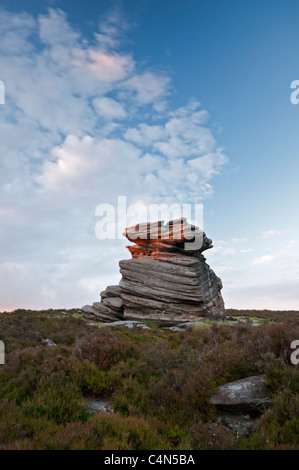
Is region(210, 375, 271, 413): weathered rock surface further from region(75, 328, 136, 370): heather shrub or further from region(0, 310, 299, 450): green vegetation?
region(75, 328, 136, 370): heather shrub

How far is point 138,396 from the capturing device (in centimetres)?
856

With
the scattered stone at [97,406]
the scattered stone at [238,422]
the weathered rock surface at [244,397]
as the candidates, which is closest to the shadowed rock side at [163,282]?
the scattered stone at [97,406]

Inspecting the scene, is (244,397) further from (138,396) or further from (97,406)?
(97,406)

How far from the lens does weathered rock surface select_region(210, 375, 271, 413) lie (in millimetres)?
7473

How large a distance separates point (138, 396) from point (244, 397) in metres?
3.05

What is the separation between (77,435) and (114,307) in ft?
84.4

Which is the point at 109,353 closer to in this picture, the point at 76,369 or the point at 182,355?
the point at 76,369

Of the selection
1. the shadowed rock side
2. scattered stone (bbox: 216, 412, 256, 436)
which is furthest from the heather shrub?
the shadowed rock side

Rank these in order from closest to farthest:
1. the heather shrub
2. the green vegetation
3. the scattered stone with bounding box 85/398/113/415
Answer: the green vegetation
the scattered stone with bounding box 85/398/113/415
the heather shrub

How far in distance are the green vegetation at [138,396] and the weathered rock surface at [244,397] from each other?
0.27 metres

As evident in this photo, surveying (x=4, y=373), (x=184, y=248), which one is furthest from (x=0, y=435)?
(x=184, y=248)

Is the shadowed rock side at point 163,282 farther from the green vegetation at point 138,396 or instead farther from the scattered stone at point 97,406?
the scattered stone at point 97,406

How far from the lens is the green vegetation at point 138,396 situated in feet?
20.6

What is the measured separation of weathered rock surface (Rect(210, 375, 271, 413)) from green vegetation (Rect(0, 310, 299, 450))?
0.27 m
